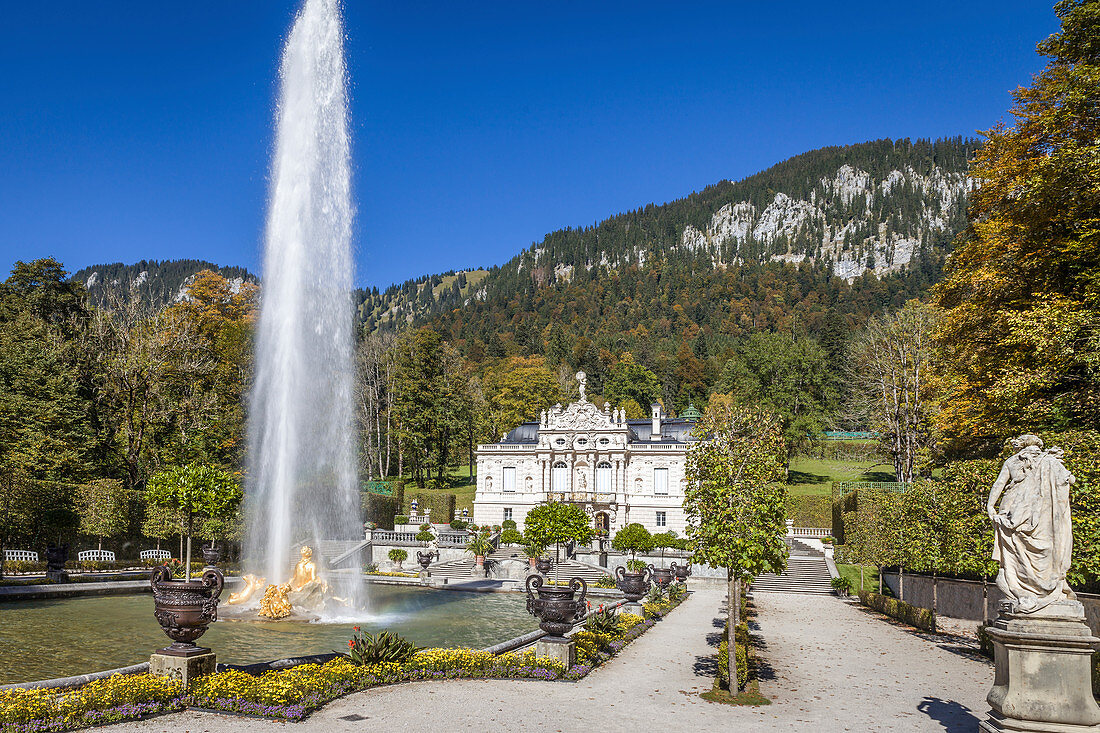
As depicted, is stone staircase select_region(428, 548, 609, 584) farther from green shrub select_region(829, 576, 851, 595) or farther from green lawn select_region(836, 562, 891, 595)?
green lawn select_region(836, 562, 891, 595)

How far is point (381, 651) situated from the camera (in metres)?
13.8

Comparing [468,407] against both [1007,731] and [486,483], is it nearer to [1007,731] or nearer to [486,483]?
[486,483]

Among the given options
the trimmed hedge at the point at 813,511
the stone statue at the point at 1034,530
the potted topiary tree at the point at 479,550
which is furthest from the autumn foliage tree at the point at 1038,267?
the trimmed hedge at the point at 813,511

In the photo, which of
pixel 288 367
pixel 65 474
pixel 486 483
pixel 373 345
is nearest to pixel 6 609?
pixel 288 367

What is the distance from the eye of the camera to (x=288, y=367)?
23.9 m

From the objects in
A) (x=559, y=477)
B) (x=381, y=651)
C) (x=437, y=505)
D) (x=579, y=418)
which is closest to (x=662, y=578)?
(x=381, y=651)

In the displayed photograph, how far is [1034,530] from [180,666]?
1306 cm

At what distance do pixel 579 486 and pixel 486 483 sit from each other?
8.50m

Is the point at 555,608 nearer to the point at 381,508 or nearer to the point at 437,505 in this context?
the point at 381,508

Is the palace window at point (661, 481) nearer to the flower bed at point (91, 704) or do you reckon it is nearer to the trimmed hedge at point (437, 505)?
the trimmed hedge at point (437, 505)

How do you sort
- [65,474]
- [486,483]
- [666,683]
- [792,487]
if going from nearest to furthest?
[666,683]
[65,474]
[486,483]
[792,487]

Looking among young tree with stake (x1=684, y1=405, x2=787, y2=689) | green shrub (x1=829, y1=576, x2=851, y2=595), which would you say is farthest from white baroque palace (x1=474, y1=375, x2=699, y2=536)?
young tree with stake (x1=684, y1=405, x2=787, y2=689)

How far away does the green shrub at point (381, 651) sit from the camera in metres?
13.6

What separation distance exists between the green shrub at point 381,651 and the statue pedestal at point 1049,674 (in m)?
10.1
